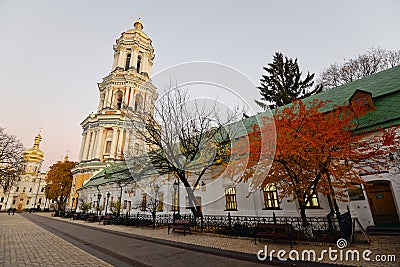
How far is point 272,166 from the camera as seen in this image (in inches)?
390

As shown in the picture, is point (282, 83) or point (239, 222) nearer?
point (239, 222)

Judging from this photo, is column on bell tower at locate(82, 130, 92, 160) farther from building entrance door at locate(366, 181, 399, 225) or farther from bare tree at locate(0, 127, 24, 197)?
building entrance door at locate(366, 181, 399, 225)

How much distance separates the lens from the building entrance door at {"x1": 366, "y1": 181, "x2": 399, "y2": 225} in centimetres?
1124

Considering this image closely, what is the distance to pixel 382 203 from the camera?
1156 centimetres

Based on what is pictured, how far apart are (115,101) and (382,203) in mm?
50806

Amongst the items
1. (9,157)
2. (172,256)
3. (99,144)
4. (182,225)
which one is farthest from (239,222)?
(99,144)

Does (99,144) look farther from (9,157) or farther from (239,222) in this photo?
(239,222)

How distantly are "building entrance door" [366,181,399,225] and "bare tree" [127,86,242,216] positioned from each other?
8.99 metres

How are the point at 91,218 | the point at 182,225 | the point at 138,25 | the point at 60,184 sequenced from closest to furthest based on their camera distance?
the point at 182,225, the point at 91,218, the point at 60,184, the point at 138,25

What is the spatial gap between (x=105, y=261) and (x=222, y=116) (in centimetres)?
1119

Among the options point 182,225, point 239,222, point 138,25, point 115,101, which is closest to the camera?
point 239,222

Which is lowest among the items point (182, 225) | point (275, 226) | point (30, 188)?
point (182, 225)

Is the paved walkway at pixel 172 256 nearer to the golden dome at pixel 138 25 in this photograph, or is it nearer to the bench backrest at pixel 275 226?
the bench backrest at pixel 275 226

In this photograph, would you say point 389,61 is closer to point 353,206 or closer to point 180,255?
point 353,206
